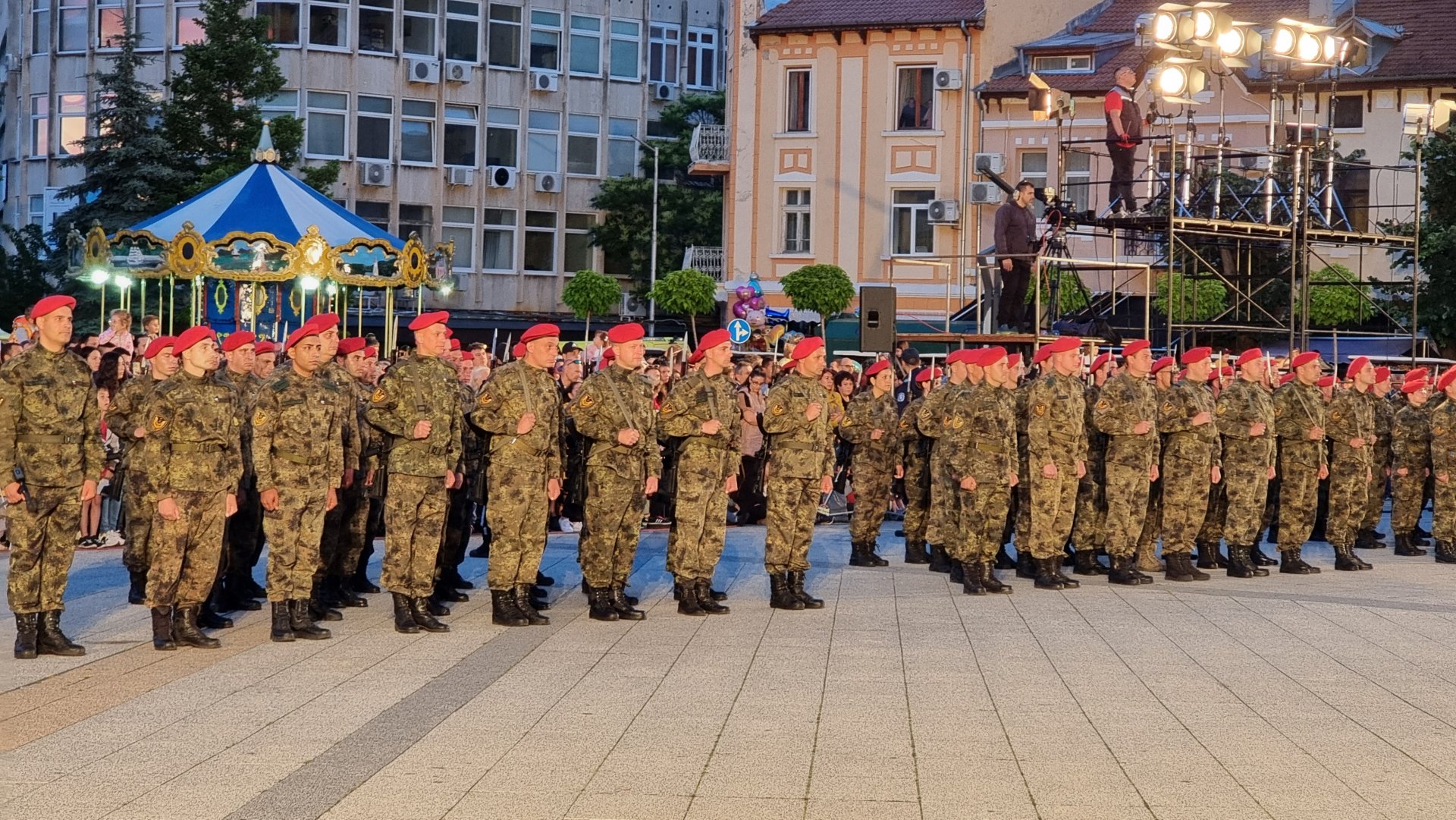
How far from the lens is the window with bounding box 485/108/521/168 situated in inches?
2105

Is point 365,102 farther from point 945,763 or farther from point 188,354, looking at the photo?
point 945,763

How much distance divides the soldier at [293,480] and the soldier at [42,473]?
3.64ft

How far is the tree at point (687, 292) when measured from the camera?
43375 millimetres

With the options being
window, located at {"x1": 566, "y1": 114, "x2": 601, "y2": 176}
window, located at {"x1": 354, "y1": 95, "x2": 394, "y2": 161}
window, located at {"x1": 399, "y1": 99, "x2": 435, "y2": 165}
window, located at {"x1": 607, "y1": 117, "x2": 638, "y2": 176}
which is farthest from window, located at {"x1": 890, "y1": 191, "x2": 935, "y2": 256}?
window, located at {"x1": 354, "y1": 95, "x2": 394, "y2": 161}

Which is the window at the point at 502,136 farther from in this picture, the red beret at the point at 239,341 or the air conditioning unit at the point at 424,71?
the red beret at the point at 239,341

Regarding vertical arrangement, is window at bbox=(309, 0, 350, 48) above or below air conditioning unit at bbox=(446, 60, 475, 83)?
above

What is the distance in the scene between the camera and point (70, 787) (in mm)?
7328

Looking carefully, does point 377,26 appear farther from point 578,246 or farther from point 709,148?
point 709,148

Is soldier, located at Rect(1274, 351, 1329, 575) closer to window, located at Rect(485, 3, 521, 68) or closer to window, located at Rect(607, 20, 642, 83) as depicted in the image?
window, located at Rect(485, 3, 521, 68)

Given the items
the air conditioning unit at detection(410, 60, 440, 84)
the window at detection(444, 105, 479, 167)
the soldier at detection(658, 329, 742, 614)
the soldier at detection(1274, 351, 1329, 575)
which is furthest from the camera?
the window at detection(444, 105, 479, 167)

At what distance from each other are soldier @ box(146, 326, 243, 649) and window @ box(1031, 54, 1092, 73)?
113 ft

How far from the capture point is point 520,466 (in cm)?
1230

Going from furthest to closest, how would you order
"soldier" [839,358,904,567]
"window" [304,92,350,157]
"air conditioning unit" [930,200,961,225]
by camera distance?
"window" [304,92,350,157]
"air conditioning unit" [930,200,961,225]
"soldier" [839,358,904,567]

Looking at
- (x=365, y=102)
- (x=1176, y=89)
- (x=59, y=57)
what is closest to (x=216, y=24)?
(x=365, y=102)
